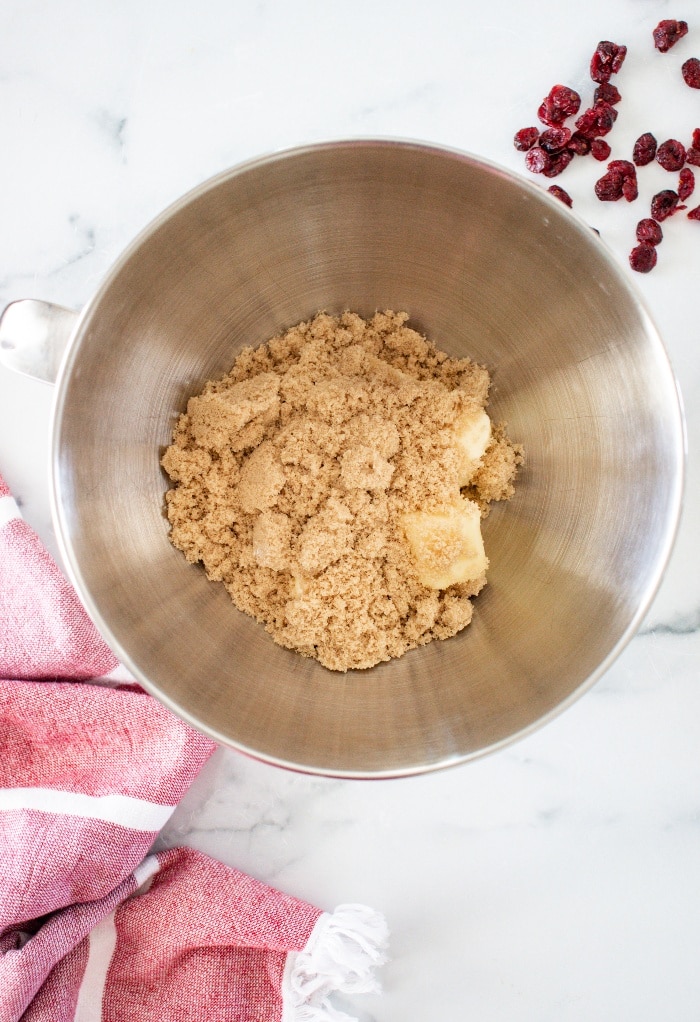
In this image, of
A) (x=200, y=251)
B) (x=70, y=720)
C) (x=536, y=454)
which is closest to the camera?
(x=200, y=251)

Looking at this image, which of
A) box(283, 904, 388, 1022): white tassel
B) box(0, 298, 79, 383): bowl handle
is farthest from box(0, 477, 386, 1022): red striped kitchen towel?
box(0, 298, 79, 383): bowl handle

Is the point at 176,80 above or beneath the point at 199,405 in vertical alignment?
above

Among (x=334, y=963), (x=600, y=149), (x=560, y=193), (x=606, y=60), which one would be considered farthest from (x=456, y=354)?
(x=334, y=963)

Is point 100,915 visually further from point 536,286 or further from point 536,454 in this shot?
point 536,286

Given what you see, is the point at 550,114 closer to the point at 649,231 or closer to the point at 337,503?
the point at 649,231

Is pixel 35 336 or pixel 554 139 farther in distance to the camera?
pixel 554 139

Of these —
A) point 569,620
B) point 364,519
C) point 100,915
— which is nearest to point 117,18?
point 364,519

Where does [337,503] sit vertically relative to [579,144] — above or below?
below
